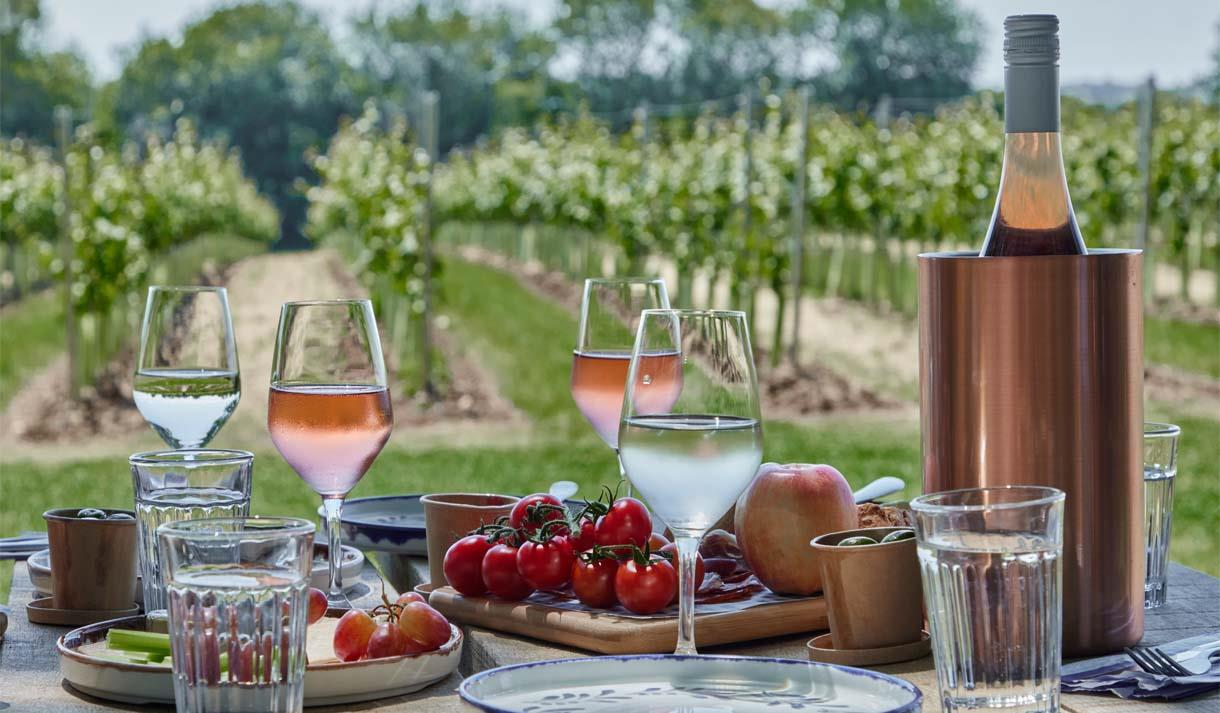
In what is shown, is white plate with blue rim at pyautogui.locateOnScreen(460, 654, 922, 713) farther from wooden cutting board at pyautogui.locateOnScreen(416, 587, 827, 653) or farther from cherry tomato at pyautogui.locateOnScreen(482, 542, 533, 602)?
cherry tomato at pyautogui.locateOnScreen(482, 542, 533, 602)

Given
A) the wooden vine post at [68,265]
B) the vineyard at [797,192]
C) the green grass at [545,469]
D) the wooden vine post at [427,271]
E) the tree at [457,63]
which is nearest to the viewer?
the green grass at [545,469]

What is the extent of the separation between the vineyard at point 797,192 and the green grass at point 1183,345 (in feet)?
2.42

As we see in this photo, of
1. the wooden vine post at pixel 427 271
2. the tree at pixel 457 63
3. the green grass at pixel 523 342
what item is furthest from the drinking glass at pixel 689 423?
the tree at pixel 457 63

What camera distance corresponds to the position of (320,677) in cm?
119

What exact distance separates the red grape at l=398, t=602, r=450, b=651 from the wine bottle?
0.61m

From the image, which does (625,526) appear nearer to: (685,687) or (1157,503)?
(685,687)

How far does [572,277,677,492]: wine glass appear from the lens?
170 centimetres

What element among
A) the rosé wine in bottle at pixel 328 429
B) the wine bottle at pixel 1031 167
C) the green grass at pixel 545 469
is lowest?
the green grass at pixel 545 469

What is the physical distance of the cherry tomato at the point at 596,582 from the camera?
56.1 inches

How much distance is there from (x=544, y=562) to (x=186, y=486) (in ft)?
1.20

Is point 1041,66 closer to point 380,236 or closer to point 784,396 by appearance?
point 784,396

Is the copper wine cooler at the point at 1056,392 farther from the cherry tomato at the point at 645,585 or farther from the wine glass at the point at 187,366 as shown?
the wine glass at the point at 187,366

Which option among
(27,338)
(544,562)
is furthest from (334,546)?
(27,338)

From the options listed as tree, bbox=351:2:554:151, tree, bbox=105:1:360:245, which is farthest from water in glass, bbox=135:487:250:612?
tree, bbox=351:2:554:151
